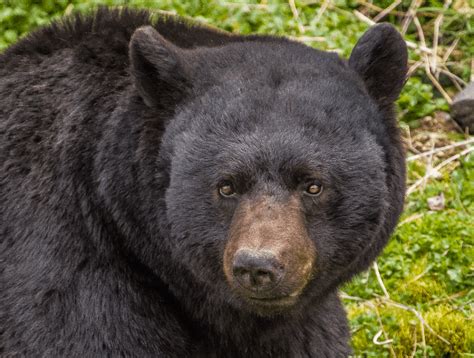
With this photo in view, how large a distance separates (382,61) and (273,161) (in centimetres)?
85

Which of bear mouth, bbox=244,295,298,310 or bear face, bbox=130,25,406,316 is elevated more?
bear face, bbox=130,25,406,316

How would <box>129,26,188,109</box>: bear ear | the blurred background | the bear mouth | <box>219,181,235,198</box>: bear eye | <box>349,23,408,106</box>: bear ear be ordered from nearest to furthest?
the bear mouth → <box>219,181,235,198</box>: bear eye → <box>129,26,188,109</box>: bear ear → <box>349,23,408,106</box>: bear ear → the blurred background

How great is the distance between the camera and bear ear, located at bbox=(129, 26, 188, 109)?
4.65 meters

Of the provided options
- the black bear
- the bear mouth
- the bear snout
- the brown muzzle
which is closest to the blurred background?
the black bear

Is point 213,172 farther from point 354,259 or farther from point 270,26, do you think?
point 270,26

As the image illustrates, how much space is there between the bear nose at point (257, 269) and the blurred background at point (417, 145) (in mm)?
1849

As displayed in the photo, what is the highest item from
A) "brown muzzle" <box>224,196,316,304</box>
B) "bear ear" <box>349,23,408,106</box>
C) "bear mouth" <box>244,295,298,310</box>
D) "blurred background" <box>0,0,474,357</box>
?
"bear ear" <box>349,23,408,106</box>

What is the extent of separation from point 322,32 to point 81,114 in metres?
4.50

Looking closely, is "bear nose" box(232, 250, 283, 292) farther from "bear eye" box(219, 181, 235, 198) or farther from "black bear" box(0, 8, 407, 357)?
"bear eye" box(219, 181, 235, 198)

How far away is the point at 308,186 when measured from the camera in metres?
4.52

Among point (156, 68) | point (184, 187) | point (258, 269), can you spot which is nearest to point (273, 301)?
point (258, 269)

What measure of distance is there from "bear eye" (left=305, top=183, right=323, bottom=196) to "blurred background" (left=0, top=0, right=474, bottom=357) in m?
1.61

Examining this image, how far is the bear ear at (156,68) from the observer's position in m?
4.65

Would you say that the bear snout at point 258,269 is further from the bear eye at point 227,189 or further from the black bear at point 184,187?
the bear eye at point 227,189
